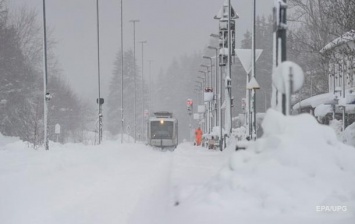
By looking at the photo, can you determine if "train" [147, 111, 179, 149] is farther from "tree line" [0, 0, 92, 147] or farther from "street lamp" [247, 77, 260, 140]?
"street lamp" [247, 77, 260, 140]

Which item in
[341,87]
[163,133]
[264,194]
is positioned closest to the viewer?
[264,194]

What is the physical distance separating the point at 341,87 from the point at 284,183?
29.9 meters

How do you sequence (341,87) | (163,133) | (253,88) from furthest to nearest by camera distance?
(163,133)
(341,87)
(253,88)

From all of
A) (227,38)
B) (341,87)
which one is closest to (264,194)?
(227,38)

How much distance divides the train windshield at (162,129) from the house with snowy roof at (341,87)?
37.7ft

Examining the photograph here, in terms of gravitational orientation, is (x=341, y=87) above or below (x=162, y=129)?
above

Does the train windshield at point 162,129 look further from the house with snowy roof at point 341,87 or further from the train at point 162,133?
the house with snowy roof at point 341,87

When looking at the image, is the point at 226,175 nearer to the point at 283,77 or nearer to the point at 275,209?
the point at 275,209

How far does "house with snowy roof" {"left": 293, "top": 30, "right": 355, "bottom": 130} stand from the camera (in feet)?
79.4

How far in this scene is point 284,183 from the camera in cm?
674

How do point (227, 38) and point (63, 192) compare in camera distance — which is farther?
point (227, 38)

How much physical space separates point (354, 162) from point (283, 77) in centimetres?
168

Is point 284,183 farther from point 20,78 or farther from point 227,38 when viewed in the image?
point 20,78

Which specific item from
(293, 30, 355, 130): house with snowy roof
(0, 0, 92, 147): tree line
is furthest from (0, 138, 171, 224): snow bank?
(0, 0, 92, 147): tree line
